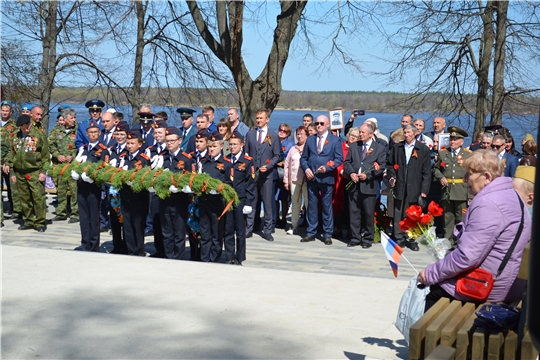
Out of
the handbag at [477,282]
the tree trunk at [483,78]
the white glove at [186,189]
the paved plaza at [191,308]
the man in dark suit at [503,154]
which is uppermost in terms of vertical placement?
the tree trunk at [483,78]

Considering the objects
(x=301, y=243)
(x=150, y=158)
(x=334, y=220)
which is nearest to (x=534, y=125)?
(x=334, y=220)

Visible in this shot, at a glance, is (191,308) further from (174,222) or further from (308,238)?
(308,238)

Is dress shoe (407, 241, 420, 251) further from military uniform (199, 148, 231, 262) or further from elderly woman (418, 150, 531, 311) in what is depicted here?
elderly woman (418, 150, 531, 311)

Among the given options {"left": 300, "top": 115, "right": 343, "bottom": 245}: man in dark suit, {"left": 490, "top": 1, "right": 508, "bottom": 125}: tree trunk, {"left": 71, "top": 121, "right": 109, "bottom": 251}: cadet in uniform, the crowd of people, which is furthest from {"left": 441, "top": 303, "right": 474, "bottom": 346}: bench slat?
{"left": 490, "top": 1, "right": 508, "bottom": 125}: tree trunk

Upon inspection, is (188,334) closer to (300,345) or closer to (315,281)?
(300,345)

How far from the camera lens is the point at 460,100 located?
15805mm

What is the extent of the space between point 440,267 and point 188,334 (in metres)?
2.29

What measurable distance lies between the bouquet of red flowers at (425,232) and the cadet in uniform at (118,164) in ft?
18.8

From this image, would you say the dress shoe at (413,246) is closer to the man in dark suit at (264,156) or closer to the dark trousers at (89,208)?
the man in dark suit at (264,156)

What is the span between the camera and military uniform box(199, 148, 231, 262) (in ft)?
31.5

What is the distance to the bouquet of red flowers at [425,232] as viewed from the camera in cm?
551

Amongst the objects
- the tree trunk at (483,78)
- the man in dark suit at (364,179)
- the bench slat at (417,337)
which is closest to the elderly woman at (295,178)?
the man in dark suit at (364,179)

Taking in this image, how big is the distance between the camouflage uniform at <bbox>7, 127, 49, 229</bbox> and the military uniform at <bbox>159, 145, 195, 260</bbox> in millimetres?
3521

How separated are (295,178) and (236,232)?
9.89ft
